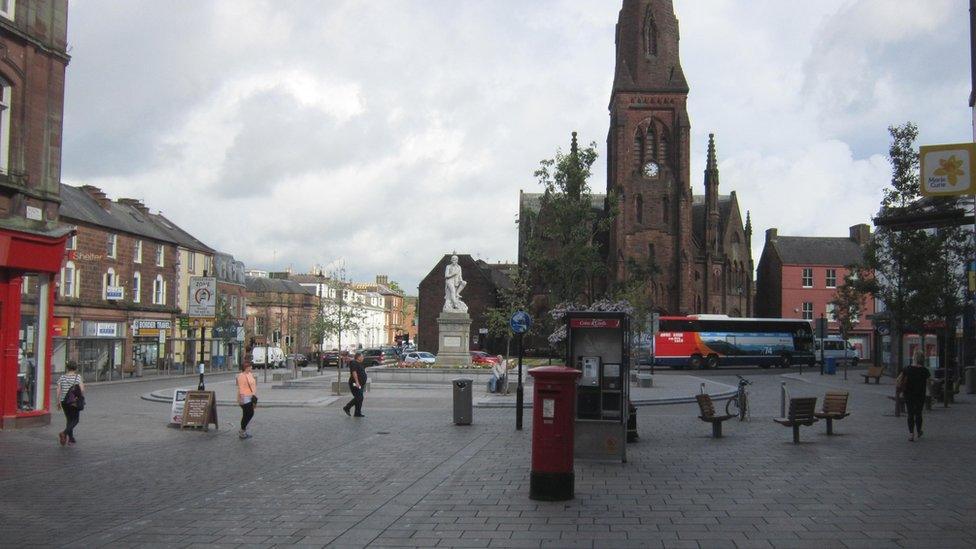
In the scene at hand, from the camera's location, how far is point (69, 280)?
4938 cm

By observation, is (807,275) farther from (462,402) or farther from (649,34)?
(462,402)

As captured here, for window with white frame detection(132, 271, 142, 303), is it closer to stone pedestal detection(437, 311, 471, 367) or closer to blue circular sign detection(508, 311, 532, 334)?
stone pedestal detection(437, 311, 471, 367)

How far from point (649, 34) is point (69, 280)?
47919mm

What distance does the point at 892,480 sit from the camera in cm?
1163

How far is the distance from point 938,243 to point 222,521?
26064 mm

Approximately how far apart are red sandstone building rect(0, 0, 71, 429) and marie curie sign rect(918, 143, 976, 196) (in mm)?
16032

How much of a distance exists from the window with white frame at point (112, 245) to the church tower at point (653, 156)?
36.0 m

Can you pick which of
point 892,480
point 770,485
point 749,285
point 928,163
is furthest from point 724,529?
point 749,285

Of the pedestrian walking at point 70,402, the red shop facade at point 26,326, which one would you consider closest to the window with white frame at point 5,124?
the red shop facade at point 26,326

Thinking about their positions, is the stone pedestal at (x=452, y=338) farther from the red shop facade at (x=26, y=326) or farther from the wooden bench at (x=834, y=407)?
the wooden bench at (x=834, y=407)

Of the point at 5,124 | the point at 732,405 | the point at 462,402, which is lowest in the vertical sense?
the point at 732,405

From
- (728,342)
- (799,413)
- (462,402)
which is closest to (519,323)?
(462,402)

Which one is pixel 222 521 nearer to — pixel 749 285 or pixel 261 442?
pixel 261 442

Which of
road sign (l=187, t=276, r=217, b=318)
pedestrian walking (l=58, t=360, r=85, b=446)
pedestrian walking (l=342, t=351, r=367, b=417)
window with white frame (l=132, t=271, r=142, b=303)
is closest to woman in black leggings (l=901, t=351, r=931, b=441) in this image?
pedestrian walking (l=342, t=351, r=367, b=417)
